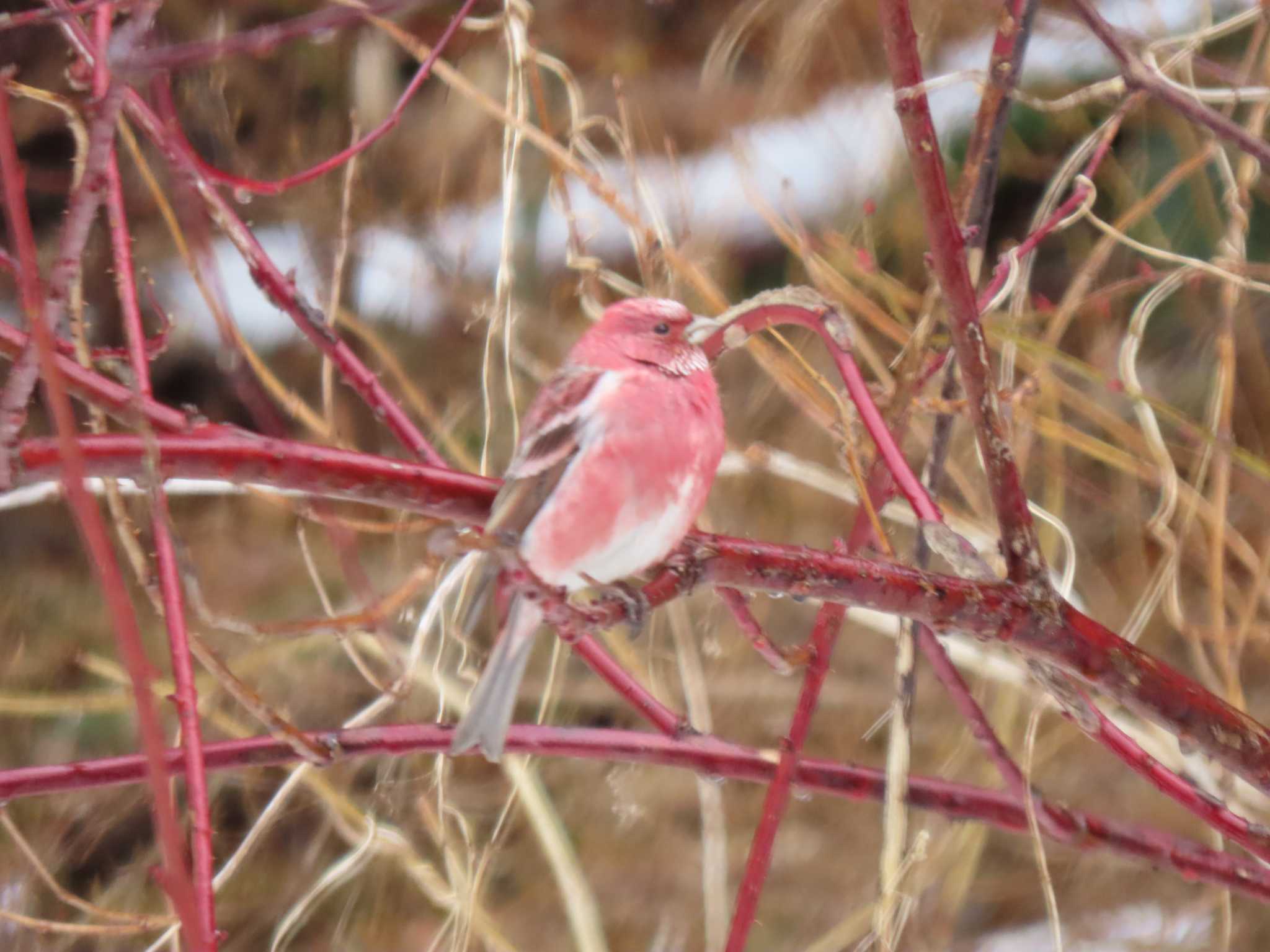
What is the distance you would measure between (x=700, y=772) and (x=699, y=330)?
35cm

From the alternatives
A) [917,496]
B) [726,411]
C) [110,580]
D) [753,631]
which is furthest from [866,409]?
[726,411]

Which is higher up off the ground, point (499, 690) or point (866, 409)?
point (866, 409)

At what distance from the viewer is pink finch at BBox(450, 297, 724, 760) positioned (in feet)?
2.77

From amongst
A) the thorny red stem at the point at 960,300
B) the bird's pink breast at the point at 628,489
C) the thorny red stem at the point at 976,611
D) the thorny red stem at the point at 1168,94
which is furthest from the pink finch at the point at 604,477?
the thorny red stem at the point at 1168,94

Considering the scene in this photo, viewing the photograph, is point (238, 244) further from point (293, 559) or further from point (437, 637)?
point (293, 559)

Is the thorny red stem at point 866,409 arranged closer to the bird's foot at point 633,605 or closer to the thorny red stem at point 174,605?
the bird's foot at point 633,605

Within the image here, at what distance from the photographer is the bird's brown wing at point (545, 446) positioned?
82 cm

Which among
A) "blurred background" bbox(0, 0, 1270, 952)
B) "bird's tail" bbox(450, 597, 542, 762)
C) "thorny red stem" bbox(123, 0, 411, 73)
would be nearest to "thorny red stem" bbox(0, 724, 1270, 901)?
"bird's tail" bbox(450, 597, 542, 762)

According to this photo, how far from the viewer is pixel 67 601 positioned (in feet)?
5.83

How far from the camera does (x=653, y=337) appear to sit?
3.25 ft

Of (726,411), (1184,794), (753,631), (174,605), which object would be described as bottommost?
(726,411)

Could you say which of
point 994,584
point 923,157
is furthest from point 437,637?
point 923,157

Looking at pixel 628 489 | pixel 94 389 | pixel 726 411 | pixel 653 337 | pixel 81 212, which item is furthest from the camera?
pixel 726 411

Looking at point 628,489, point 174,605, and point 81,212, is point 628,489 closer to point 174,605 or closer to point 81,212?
point 174,605
